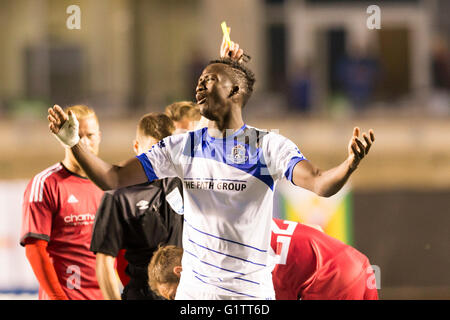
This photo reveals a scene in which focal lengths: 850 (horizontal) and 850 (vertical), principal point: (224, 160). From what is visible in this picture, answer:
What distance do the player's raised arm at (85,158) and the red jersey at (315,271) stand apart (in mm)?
1195

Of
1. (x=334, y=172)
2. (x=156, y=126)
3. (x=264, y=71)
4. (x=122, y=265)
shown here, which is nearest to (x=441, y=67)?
(x=264, y=71)

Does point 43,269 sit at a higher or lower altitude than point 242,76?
lower

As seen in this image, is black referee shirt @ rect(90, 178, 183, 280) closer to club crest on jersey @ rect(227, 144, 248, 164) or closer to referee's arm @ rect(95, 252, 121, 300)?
referee's arm @ rect(95, 252, 121, 300)

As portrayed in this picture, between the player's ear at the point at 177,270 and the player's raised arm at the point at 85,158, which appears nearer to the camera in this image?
the player's raised arm at the point at 85,158

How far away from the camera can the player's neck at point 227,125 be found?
359 centimetres

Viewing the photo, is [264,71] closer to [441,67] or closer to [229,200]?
[441,67]

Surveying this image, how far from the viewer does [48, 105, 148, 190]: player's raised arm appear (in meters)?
3.32

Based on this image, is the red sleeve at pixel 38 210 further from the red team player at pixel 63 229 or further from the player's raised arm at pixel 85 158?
the player's raised arm at pixel 85 158

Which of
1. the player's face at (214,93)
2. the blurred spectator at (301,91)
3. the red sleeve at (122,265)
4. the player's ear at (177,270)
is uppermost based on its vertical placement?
the player's face at (214,93)

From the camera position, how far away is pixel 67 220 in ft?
15.9

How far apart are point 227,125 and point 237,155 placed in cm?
15

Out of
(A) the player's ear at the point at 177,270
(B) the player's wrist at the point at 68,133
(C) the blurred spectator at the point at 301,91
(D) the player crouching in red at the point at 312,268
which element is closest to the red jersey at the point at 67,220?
(D) the player crouching in red at the point at 312,268

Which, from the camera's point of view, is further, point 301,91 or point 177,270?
point 301,91
